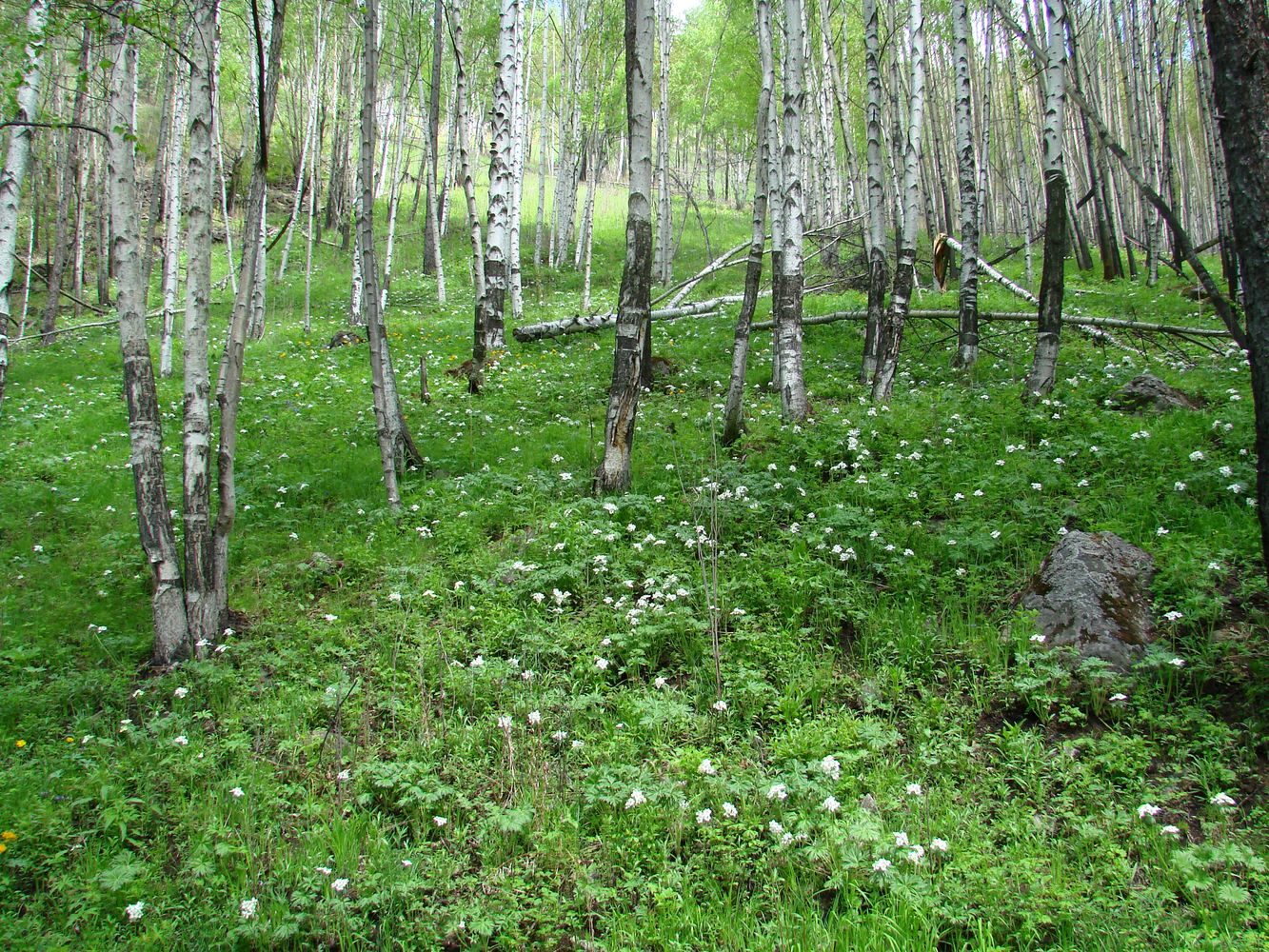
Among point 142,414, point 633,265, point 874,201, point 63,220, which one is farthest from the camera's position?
point 63,220

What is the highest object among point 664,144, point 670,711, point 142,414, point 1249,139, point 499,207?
point 664,144

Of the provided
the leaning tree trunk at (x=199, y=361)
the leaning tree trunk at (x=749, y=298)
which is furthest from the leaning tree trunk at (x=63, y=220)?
the leaning tree trunk at (x=749, y=298)

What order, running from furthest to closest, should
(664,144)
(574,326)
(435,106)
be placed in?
(664,144)
(574,326)
(435,106)

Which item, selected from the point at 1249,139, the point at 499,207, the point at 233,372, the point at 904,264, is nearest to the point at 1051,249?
the point at 904,264

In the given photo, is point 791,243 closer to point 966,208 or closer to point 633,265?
point 633,265

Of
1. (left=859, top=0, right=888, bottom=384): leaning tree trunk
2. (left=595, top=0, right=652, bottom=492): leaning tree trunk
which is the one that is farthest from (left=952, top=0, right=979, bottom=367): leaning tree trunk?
(left=595, top=0, right=652, bottom=492): leaning tree trunk

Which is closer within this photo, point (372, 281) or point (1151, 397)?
point (372, 281)

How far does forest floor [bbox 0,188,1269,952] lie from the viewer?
3062 millimetres

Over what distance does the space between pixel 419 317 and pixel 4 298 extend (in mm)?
13488

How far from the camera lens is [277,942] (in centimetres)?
300

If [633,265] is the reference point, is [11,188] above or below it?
above

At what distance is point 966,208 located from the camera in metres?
11.5

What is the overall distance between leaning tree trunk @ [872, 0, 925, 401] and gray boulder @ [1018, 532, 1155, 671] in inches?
200

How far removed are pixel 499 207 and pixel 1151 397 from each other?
1171 centimetres
